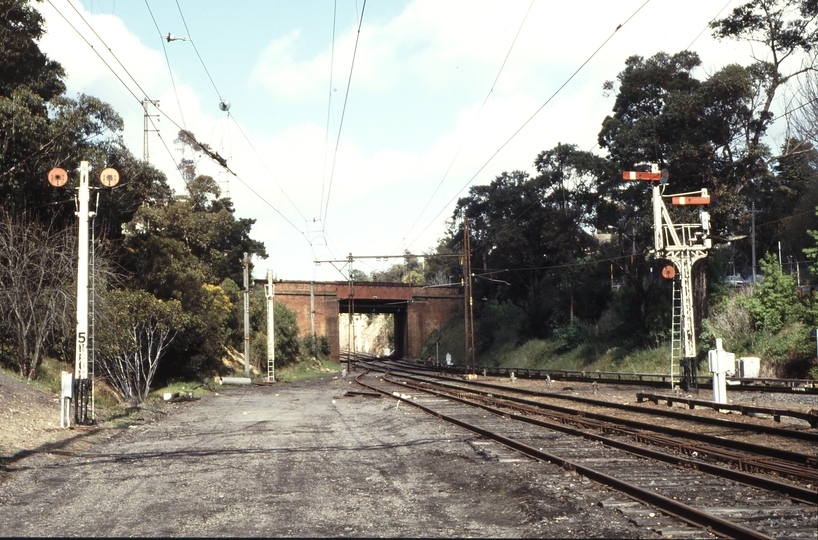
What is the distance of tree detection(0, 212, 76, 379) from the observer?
25594 mm

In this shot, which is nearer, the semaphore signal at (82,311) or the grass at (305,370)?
the semaphore signal at (82,311)

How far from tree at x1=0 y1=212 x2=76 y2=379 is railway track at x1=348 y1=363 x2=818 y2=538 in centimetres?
1624

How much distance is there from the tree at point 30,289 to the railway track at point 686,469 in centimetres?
1624

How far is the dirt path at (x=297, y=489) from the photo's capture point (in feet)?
24.7

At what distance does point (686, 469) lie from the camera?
10.1m

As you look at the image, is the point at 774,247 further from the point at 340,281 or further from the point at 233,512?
the point at 233,512

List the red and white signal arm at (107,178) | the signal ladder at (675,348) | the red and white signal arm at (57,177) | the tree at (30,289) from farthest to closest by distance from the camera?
the tree at (30,289), the signal ladder at (675,348), the red and white signal arm at (107,178), the red and white signal arm at (57,177)

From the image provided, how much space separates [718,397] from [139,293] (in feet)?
75.8

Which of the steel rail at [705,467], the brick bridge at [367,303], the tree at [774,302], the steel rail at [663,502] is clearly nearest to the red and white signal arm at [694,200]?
the tree at [774,302]

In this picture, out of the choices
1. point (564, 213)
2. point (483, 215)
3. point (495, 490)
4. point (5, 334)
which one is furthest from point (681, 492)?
point (483, 215)

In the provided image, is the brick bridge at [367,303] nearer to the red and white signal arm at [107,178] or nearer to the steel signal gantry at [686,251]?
the steel signal gantry at [686,251]

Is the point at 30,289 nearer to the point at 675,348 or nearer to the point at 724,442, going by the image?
the point at 724,442

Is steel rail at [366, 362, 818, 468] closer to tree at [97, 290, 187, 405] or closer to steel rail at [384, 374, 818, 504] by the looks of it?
steel rail at [384, 374, 818, 504]

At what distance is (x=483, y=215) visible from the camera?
214 feet
